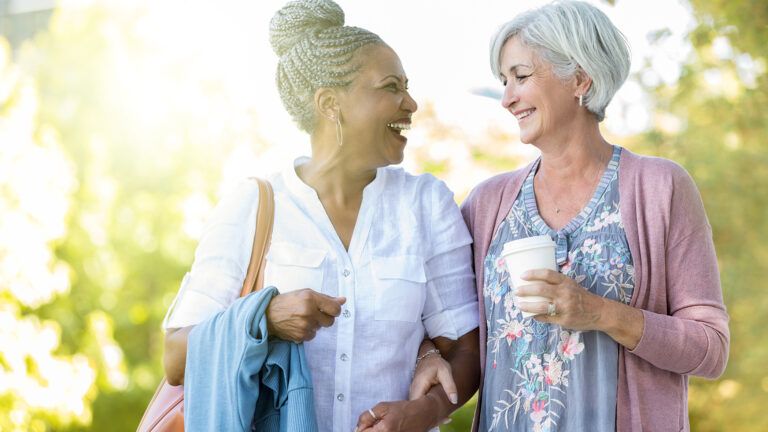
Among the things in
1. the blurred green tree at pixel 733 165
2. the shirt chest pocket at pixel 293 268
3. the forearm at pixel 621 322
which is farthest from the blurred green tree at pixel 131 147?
the forearm at pixel 621 322

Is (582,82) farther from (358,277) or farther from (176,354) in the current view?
(176,354)

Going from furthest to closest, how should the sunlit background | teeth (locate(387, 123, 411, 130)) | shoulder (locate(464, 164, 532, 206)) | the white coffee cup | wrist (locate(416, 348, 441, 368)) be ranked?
the sunlit background, shoulder (locate(464, 164, 532, 206)), teeth (locate(387, 123, 411, 130)), wrist (locate(416, 348, 441, 368)), the white coffee cup

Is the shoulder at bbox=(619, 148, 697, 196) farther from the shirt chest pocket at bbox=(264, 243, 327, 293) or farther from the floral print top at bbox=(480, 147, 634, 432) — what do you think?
the shirt chest pocket at bbox=(264, 243, 327, 293)

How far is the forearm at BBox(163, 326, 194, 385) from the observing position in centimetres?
219

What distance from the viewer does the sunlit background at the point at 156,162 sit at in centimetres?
693

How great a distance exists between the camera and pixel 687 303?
2.19 meters

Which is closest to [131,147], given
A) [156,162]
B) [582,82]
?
[156,162]

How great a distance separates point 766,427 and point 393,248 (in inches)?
279

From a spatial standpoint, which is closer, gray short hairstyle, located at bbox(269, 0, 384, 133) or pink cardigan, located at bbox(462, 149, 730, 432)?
pink cardigan, located at bbox(462, 149, 730, 432)

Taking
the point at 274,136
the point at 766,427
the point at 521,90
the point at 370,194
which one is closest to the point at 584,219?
the point at 521,90

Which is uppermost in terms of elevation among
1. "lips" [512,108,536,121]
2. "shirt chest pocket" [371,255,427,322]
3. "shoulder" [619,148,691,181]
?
"lips" [512,108,536,121]

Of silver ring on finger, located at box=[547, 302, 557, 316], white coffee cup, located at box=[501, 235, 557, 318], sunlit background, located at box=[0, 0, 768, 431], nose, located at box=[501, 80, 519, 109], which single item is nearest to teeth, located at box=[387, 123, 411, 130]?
nose, located at box=[501, 80, 519, 109]

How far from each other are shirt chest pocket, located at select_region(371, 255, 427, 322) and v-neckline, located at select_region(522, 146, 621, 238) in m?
0.34

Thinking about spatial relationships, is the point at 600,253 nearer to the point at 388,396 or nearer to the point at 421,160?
the point at 388,396
